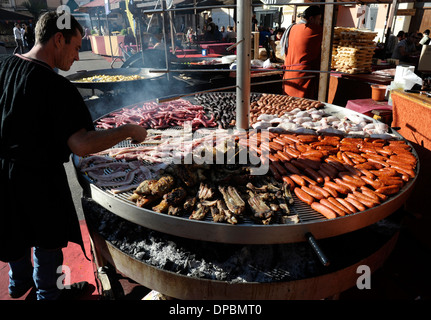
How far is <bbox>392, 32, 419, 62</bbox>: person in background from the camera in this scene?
11.2 m

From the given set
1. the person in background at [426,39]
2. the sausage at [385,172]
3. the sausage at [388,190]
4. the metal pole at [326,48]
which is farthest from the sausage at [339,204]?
the person in background at [426,39]

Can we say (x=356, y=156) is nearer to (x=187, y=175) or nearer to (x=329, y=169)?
(x=329, y=169)

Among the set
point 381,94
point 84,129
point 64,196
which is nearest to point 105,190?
point 64,196

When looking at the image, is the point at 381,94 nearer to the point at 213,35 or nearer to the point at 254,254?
the point at 254,254

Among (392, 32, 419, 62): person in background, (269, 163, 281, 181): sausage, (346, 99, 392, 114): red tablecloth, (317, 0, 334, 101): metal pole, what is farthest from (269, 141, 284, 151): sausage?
(392, 32, 419, 62): person in background

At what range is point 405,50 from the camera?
38.0ft

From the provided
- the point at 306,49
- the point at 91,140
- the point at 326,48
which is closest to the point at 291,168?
the point at 91,140

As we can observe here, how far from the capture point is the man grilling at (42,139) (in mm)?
2171

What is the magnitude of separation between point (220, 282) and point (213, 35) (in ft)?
67.7

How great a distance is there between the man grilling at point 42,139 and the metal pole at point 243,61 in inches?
51.4

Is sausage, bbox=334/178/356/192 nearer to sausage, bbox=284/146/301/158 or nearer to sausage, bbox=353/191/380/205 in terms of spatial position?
sausage, bbox=353/191/380/205

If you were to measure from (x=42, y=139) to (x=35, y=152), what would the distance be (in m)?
0.13
